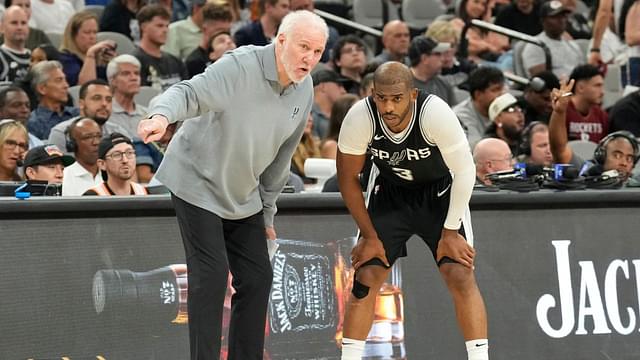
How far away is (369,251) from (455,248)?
44cm

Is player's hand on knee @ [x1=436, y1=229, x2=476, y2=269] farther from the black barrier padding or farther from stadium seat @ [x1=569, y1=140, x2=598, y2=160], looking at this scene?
stadium seat @ [x1=569, y1=140, x2=598, y2=160]

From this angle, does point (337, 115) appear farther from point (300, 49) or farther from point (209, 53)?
point (300, 49)

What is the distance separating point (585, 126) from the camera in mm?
11141

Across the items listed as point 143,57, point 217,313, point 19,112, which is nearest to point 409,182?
point 217,313

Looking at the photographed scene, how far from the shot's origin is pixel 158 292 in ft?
21.6

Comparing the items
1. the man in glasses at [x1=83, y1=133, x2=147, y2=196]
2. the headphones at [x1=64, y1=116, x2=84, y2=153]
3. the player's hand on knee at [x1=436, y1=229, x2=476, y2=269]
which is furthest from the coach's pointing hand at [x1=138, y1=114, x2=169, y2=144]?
the headphones at [x1=64, y1=116, x2=84, y2=153]

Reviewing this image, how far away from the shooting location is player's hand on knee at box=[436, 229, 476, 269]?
593cm

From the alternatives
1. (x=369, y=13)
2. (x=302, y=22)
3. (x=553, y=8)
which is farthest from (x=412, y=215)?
(x=369, y=13)

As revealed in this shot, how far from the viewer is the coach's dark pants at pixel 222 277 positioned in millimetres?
5477

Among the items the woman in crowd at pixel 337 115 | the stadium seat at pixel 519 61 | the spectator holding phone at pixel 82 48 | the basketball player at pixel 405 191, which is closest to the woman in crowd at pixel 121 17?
the spectator holding phone at pixel 82 48

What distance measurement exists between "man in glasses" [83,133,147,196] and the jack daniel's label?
1.36m

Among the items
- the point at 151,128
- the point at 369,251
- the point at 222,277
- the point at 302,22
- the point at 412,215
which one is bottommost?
the point at 222,277

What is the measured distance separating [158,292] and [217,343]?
113 centimetres

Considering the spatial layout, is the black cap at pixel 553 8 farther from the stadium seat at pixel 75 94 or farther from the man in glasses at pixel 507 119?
the stadium seat at pixel 75 94
